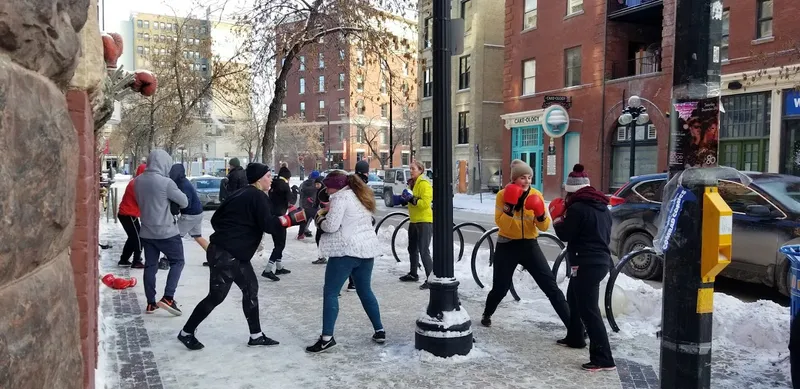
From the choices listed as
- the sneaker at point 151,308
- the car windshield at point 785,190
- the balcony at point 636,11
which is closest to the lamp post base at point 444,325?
the sneaker at point 151,308

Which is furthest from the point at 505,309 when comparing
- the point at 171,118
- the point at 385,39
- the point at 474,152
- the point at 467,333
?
the point at 474,152

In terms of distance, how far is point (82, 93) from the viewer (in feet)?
10.8

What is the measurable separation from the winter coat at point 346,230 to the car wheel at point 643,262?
5.13 m

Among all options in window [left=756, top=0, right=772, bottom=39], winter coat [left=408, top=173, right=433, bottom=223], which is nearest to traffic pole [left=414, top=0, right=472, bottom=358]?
winter coat [left=408, top=173, right=433, bottom=223]

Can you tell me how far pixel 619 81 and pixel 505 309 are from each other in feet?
68.2

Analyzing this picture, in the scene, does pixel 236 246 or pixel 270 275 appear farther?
pixel 270 275

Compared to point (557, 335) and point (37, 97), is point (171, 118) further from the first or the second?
point (37, 97)

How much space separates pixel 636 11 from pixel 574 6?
11.8 feet

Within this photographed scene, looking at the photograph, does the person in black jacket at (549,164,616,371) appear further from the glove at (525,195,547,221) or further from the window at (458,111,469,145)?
the window at (458,111,469,145)

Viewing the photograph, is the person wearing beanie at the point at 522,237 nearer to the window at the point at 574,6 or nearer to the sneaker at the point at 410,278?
the sneaker at the point at 410,278

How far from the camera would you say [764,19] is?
2030 centimetres

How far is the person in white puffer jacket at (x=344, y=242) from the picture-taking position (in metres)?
5.57

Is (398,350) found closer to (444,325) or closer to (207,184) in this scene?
(444,325)

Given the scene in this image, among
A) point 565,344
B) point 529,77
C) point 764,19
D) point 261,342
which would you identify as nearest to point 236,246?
point 261,342
